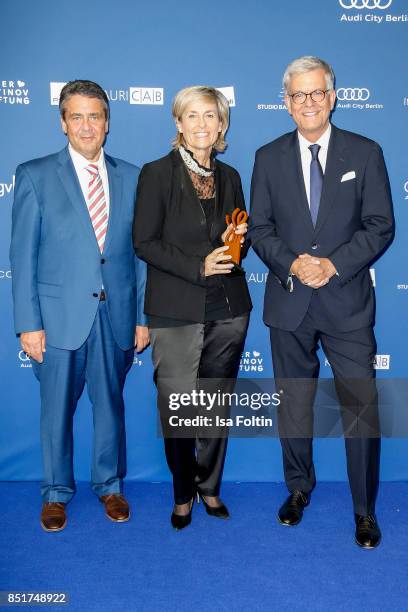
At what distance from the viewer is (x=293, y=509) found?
10.4ft

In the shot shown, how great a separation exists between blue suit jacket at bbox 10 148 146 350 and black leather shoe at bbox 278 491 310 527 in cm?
121

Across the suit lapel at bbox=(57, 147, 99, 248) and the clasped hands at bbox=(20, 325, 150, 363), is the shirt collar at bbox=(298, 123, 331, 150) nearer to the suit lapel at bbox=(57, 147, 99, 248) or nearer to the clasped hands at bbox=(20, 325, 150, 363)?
the suit lapel at bbox=(57, 147, 99, 248)

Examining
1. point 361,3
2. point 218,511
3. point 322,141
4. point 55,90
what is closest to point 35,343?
point 218,511

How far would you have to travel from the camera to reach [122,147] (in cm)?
342

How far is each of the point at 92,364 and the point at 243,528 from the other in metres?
1.03

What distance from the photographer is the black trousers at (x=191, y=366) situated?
2918 millimetres

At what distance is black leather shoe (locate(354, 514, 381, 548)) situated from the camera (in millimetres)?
2920

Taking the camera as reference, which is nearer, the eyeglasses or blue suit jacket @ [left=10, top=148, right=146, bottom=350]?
the eyeglasses

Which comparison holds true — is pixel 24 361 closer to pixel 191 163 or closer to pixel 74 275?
pixel 74 275

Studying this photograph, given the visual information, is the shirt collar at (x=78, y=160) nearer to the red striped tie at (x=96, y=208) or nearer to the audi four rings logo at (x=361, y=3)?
the red striped tie at (x=96, y=208)

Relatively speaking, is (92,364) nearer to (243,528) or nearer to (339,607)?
→ (243,528)

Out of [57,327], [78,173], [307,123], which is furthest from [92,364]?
[307,123]

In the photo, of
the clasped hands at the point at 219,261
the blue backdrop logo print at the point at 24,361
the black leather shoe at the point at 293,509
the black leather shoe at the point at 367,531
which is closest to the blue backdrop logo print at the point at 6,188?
the blue backdrop logo print at the point at 24,361

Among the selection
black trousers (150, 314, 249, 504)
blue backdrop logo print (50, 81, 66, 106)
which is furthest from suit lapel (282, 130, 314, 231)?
blue backdrop logo print (50, 81, 66, 106)
